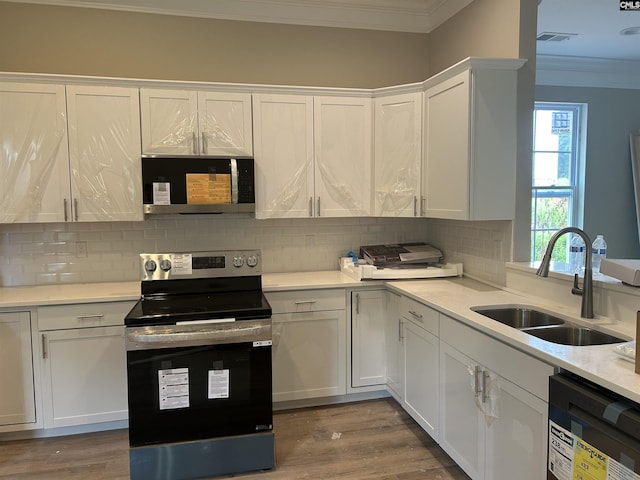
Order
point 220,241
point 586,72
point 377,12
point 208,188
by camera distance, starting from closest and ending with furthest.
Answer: point 208,188, point 220,241, point 377,12, point 586,72

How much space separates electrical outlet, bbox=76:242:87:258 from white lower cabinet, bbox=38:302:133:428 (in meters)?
0.65

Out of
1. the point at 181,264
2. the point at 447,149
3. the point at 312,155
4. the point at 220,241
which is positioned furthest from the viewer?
the point at 220,241

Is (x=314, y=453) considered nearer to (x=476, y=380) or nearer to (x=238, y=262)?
(x=476, y=380)

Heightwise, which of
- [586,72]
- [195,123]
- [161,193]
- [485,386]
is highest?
[586,72]

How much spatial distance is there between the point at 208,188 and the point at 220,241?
0.61 metres

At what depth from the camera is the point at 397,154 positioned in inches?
132

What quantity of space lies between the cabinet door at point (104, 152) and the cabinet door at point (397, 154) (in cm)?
168

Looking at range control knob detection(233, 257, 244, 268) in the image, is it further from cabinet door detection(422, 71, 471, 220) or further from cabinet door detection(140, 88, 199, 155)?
cabinet door detection(422, 71, 471, 220)

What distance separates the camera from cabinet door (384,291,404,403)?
3.08 m

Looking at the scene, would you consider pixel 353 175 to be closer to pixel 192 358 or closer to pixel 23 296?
pixel 192 358

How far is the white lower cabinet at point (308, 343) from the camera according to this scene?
3.16 meters

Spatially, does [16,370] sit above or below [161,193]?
below

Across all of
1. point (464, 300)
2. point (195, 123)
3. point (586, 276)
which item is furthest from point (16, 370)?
point (586, 276)

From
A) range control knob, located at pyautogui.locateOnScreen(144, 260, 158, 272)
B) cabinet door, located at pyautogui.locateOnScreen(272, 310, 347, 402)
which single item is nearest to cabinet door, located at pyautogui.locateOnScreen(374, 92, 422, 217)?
cabinet door, located at pyautogui.locateOnScreen(272, 310, 347, 402)
